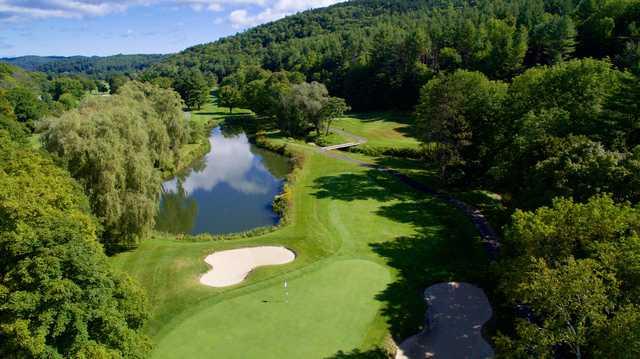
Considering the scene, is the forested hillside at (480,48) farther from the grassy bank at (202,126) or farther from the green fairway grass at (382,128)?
the grassy bank at (202,126)

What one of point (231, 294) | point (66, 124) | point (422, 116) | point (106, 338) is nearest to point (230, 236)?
point (231, 294)

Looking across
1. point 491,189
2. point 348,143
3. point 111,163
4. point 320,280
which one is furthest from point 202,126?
point 320,280

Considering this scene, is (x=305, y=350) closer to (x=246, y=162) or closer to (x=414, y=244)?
(x=414, y=244)

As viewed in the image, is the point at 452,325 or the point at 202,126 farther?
the point at 202,126

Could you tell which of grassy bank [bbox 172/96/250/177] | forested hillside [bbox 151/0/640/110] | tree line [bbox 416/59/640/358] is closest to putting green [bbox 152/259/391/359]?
tree line [bbox 416/59/640/358]

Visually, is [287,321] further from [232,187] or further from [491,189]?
[232,187]

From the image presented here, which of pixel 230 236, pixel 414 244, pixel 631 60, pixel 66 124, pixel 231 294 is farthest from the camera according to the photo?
pixel 631 60
